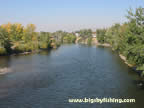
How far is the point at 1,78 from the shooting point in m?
33.1

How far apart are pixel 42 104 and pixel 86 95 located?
602 cm

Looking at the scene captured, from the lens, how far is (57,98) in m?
23.1

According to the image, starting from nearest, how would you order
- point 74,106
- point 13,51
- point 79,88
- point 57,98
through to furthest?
point 74,106, point 57,98, point 79,88, point 13,51

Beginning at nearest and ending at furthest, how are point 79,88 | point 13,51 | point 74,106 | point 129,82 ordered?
point 74,106
point 79,88
point 129,82
point 13,51

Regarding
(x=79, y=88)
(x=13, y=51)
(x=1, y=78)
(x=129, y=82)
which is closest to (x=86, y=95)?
(x=79, y=88)

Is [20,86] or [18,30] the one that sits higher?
[18,30]

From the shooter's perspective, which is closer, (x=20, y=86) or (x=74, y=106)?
(x=74, y=106)

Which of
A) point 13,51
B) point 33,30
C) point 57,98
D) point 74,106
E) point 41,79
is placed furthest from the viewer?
point 33,30

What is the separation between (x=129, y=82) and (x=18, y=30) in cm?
8276

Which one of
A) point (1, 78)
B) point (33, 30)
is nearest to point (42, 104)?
point (1, 78)

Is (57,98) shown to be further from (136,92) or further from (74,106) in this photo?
(136,92)

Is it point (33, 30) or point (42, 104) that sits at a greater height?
point (33, 30)

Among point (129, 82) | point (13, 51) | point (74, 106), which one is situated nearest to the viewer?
point (74, 106)

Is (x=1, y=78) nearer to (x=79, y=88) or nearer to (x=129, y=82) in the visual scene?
(x=79, y=88)
